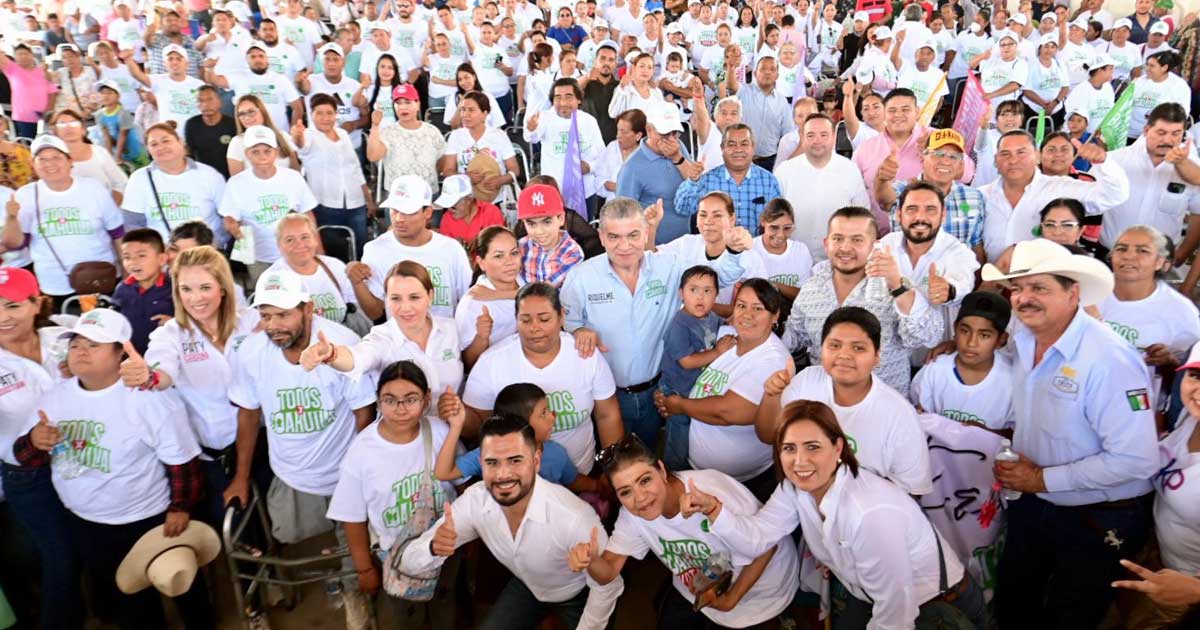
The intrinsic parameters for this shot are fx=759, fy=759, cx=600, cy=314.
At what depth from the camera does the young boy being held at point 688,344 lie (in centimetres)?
370

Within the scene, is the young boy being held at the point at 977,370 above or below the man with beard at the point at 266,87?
below

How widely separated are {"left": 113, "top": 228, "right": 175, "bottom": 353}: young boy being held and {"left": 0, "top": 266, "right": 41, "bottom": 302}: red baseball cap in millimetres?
573

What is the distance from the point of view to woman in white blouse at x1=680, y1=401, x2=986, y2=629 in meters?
2.58

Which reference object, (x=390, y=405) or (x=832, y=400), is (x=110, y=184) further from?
Answer: (x=832, y=400)

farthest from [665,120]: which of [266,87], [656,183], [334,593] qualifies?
[266,87]

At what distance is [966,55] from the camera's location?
35.3ft

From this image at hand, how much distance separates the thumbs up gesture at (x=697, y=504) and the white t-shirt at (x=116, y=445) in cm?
218

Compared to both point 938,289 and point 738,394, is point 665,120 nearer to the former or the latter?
point 938,289

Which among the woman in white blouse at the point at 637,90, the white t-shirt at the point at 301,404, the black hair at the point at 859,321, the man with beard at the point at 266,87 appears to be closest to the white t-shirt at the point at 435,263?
the white t-shirt at the point at 301,404

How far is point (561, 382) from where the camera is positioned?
3594 millimetres

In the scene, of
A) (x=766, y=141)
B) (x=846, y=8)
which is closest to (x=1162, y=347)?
(x=766, y=141)

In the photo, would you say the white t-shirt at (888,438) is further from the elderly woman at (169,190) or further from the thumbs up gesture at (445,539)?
the elderly woman at (169,190)

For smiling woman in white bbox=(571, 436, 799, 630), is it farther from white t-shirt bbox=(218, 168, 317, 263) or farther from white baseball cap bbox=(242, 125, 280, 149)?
white baseball cap bbox=(242, 125, 280, 149)

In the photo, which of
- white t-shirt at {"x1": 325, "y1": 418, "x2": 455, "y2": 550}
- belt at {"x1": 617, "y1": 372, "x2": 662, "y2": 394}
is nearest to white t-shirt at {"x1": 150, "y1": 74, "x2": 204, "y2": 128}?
white t-shirt at {"x1": 325, "y1": 418, "x2": 455, "y2": 550}
